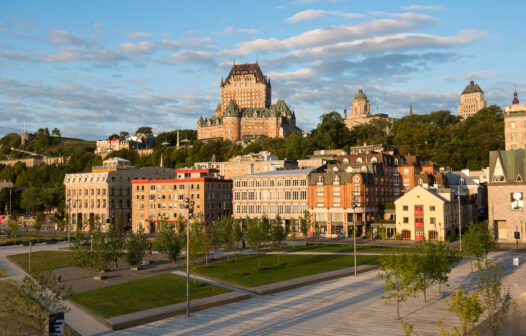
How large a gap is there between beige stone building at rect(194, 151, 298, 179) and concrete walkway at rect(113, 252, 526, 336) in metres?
93.6

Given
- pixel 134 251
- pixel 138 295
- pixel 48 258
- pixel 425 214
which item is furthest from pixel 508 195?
pixel 48 258

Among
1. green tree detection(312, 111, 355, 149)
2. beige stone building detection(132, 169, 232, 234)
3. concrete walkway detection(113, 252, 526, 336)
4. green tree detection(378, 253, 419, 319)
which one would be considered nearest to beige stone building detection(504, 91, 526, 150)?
concrete walkway detection(113, 252, 526, 336)

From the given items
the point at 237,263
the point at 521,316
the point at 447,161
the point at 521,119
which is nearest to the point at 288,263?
the point at 237,263

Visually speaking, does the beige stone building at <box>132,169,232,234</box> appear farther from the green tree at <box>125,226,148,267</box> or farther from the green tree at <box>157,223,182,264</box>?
the green tree at <box>125,226,148,267</box>

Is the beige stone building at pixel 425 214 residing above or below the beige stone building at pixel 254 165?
below

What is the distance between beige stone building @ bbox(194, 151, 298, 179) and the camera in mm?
141938

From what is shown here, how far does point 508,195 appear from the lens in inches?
3317

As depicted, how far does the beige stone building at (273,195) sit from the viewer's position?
105875 mm

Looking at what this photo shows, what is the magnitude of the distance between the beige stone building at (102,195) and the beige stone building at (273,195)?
1455 inches

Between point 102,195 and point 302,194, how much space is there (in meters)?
61.6

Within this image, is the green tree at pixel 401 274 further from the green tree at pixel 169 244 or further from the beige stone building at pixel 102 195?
the beige stone building at pixel 102 195

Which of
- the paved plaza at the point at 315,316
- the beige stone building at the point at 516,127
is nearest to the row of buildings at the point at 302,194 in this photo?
the beige stone building at the point at 516,127

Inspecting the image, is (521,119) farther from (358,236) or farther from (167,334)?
(167,334)

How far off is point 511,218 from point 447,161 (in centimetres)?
6339
